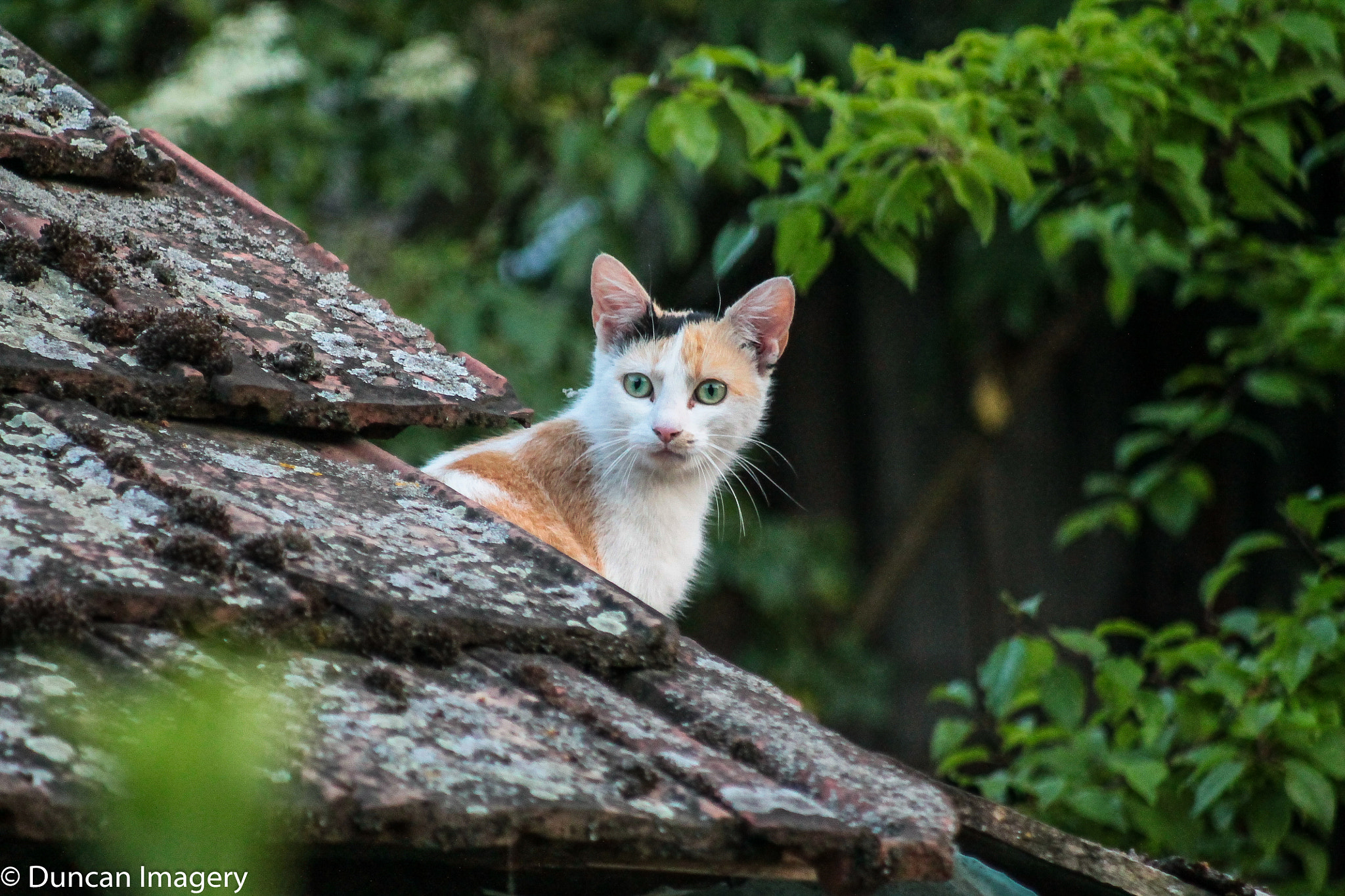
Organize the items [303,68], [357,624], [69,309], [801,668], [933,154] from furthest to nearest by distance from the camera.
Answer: [801,668] → [303,68] → [933,154] → [69,309] → [357,624]

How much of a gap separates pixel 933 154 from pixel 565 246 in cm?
322

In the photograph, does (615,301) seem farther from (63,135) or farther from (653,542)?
(63,135)

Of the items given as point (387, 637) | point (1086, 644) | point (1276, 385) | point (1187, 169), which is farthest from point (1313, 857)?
point (387, 637)

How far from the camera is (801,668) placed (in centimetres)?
696

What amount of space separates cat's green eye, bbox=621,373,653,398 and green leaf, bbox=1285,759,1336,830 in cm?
169

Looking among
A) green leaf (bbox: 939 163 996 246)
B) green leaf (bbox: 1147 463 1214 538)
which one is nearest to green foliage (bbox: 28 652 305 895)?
green leaf (bbox: 939 163 996 246)

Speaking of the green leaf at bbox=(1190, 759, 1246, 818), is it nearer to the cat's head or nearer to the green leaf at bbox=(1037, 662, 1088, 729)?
the green leaf at bbox=(1037, 662, 1088, 729)

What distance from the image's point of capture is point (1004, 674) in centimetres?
325

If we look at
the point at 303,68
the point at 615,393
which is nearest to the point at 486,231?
the point at 303,68

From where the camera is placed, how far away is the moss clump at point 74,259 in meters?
1.71

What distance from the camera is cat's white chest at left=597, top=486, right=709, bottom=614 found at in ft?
8.74

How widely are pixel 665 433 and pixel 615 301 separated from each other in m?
0.51

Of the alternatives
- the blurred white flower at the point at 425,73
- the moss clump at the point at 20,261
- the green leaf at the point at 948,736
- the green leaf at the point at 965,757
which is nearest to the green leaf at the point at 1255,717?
the green leaf at the point at 965,757

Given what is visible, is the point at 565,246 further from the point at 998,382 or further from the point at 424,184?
the point at 998,382
